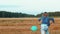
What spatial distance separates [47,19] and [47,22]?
126mm

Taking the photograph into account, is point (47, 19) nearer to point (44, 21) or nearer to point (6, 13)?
point (44, 21)

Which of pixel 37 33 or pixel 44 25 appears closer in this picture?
pixel 44 25

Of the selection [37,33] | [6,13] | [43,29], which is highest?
[43,29]

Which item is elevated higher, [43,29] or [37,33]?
[43,29]

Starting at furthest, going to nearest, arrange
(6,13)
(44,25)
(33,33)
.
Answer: (6,13) < (33,33) < (44,25)

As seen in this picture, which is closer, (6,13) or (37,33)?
(37,33)

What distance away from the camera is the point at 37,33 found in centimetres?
1589

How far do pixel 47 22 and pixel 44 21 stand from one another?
13cm

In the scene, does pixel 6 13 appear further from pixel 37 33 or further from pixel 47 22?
pixel 47 22

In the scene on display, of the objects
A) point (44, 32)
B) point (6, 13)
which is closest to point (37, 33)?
point (44, 32)

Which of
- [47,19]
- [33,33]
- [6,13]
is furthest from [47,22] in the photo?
[6,13]

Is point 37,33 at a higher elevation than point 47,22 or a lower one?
lower

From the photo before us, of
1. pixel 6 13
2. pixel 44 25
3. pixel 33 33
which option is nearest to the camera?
pixel 44 25

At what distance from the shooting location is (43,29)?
11.2 m
